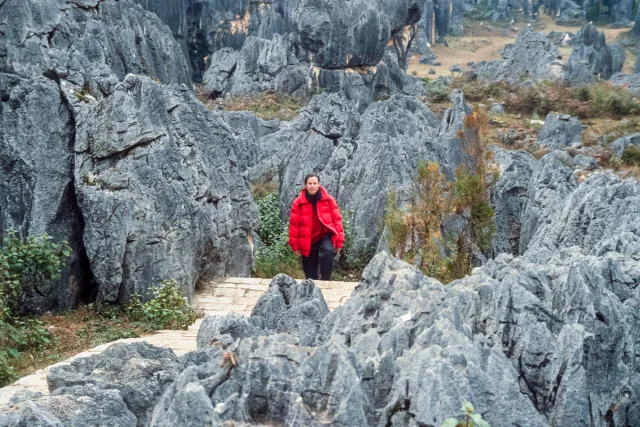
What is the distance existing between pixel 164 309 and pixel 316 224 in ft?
6.95

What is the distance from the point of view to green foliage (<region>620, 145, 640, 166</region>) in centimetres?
1853

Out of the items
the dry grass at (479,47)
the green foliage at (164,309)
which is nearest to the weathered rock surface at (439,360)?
the green foliage at (164,309)

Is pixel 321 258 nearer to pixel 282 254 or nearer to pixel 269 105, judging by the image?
pixel 282 254

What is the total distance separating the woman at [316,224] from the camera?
8.48 meters

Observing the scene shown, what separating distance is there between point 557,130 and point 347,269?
12.7m

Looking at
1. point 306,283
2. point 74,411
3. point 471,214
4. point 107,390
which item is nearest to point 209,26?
point 471,214

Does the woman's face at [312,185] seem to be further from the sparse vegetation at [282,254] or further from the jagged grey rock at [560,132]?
the jagged grey rock at [560,132]

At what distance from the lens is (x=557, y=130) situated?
21781mm

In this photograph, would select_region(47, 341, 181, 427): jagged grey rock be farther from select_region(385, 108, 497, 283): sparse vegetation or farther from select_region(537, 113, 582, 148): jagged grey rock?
select_region(537, 113, 582, 148): jagged grey rock

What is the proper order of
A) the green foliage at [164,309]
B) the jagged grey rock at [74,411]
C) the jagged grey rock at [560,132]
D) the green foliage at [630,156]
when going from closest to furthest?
the jagged grey rock at [74,411] < the green foliage at [164,309] < the green foliage at [630,156] < the jagged grey rock at [560,132]

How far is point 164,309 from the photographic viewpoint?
288 inches

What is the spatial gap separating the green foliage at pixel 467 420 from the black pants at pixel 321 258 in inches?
230

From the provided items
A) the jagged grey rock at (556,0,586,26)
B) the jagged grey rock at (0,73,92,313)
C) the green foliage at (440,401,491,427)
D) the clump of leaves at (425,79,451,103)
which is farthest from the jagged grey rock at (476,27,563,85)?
the green foliage at (440,401,491,427)

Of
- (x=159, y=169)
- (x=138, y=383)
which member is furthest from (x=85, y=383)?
(x=159, y=169)
